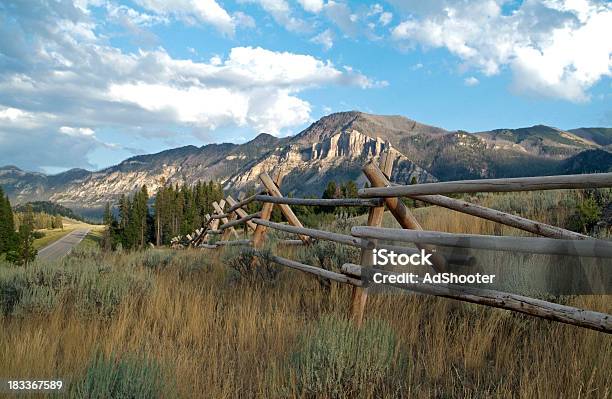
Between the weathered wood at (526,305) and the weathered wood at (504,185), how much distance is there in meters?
0.64

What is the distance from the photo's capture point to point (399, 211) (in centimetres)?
311

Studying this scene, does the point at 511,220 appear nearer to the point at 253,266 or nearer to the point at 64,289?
the point at 253,266

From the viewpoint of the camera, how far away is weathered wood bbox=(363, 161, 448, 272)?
2840 millimetres

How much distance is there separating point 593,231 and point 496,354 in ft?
13.5

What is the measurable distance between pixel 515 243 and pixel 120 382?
2.14 meters

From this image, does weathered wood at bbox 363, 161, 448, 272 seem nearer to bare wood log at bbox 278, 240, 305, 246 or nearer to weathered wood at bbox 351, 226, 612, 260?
weathered wood at bbox 351, 226, 612, 260

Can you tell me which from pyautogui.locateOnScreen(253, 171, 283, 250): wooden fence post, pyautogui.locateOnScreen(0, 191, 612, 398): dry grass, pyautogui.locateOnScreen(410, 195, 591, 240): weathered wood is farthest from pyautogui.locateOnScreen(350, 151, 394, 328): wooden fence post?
pyautogui.locateOnScreen(253, 171, 283, 250): wooden fence post

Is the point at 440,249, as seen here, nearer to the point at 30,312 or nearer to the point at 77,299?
the point at 77,299

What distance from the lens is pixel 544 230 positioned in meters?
2.79

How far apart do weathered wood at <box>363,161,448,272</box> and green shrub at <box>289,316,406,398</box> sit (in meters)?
0.71

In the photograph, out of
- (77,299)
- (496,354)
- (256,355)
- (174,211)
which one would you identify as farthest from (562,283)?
(174,211)

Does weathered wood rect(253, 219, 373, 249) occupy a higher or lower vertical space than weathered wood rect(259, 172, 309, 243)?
lower

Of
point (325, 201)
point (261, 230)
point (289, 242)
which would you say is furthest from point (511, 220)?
point (289, 242)

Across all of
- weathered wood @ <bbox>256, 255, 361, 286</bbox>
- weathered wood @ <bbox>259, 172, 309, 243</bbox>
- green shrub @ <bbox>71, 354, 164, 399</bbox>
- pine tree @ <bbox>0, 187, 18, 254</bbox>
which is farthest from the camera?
pine tree @ <bbox>0, 187, 18, 254</bbox>
